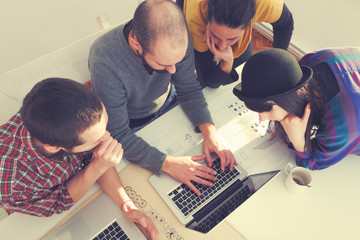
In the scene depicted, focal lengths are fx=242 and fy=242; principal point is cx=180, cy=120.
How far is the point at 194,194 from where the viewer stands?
91cm

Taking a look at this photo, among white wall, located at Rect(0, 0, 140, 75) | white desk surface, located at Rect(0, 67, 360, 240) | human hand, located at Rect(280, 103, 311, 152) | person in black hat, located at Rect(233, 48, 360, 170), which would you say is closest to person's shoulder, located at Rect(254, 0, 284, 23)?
person in black hat, located at Rect(233, 48, 360, 170)

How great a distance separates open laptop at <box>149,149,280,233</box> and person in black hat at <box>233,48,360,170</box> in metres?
0.20

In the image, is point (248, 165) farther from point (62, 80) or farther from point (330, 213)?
point (62, 80)

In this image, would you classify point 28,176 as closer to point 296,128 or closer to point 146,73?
point 146,73

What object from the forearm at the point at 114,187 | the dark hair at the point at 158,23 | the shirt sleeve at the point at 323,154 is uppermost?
the dark hair at the point at 158,23

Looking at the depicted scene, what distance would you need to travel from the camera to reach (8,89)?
0.95 m

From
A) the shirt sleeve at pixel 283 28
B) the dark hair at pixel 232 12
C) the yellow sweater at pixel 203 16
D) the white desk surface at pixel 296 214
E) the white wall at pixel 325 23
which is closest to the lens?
the white desk surface at pixel 296 214

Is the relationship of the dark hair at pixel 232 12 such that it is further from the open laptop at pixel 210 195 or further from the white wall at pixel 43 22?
the white wall at pixel 43 22

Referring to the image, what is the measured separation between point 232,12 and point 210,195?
78cm

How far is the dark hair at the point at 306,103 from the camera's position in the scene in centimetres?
84

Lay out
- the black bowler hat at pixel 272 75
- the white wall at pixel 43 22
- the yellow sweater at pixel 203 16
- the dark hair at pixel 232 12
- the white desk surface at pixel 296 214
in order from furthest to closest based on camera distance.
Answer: the white wall at pixel 43 22 → the yellow sweater at pixel 203 16 → the dark hair at pixel 232 12 → the white desk surface at pixel 296 214 → the black bowler hat at pixel 272 75

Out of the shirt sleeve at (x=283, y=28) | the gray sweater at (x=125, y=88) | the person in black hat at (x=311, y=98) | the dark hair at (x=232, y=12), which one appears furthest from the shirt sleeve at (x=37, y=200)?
the shirt sleeve at (x=283, y=28)

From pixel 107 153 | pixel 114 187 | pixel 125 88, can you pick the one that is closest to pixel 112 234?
pixel 114 187

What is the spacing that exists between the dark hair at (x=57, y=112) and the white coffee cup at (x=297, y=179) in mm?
787
